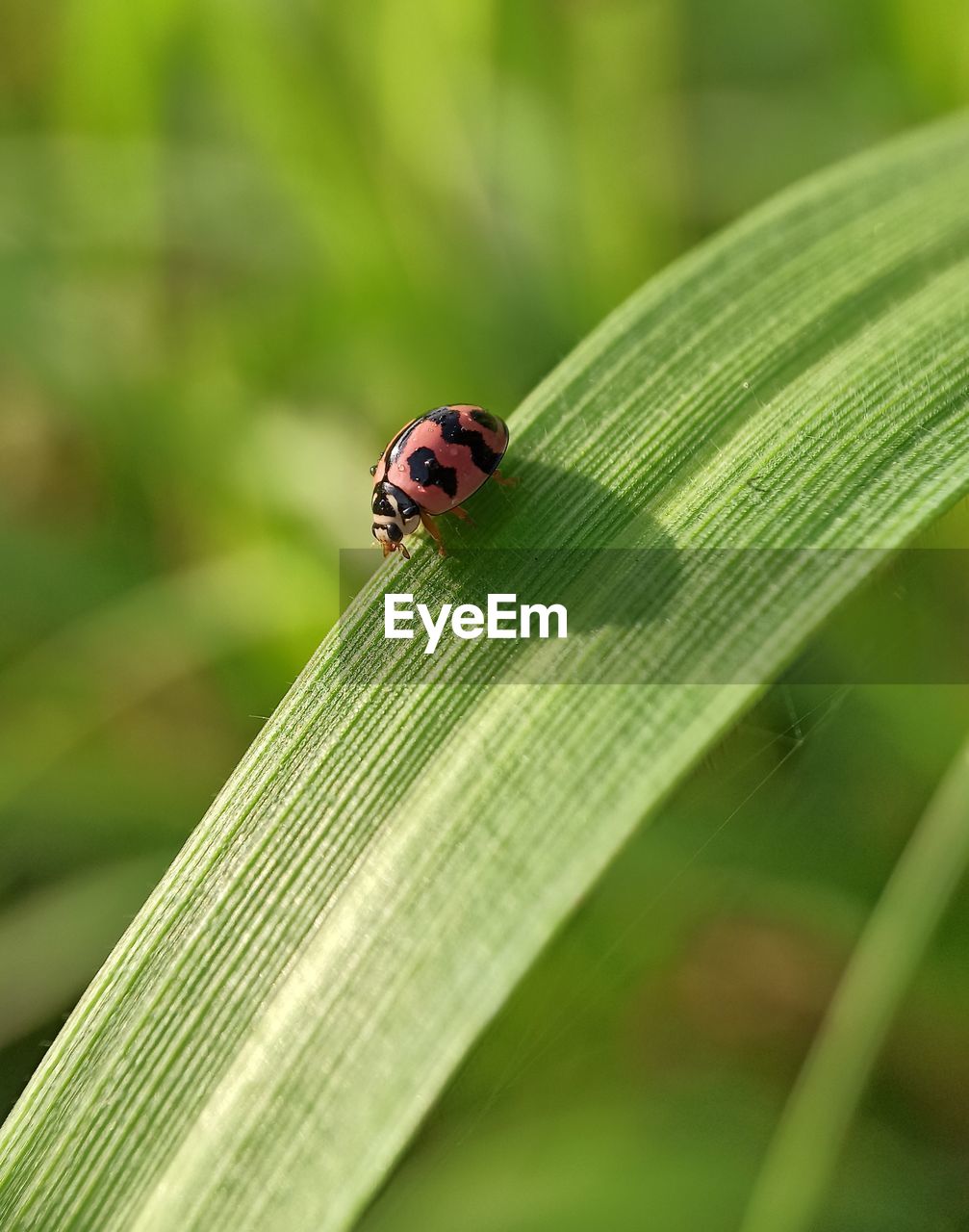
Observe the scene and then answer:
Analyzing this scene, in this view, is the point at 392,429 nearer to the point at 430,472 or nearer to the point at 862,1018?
the point at 430,472

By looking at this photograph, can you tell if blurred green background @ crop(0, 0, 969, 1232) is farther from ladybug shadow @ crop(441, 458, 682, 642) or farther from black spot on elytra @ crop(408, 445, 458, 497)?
black spot on elytra @ crop(408, 445, 458, 497)

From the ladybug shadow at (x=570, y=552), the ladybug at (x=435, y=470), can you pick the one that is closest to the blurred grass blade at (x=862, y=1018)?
the ladybug shadow at (x=570, y=552)

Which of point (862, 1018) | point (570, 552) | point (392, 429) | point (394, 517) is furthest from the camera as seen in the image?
point (392, 429)

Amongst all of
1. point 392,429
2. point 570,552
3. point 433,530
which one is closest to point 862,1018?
point 570,552

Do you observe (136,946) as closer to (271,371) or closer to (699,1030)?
(699,1030)

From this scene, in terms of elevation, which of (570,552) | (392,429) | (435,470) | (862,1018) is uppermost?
(392,429)

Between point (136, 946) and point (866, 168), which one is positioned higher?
point (866, 168)

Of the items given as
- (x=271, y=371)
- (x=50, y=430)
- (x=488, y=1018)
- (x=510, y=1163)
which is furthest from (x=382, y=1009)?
(x=50, y=430)
